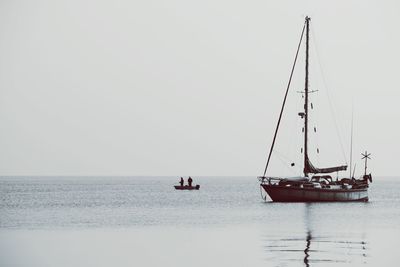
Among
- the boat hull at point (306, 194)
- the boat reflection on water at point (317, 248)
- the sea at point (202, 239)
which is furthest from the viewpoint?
the boat hull at point (306, 194)

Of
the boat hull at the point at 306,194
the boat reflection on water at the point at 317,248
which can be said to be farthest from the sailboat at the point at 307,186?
the boat reflection on water at the point at 317,248

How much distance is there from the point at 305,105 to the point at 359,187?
12191 millimetres

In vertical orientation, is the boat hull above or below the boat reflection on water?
above

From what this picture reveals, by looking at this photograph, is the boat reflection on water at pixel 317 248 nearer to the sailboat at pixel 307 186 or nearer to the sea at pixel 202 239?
the sea at pixel 202 239

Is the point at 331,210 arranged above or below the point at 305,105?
below

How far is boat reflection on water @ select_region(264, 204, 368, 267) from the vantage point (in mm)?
36781

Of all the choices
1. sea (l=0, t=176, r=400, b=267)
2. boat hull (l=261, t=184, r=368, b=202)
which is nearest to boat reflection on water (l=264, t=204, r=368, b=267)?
sea (l=0, t=176, r=400, b=267)

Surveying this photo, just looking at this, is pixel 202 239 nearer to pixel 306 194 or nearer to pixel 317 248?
pixel 317 248

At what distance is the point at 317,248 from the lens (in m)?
42.6

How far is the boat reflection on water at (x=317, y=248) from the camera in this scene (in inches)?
1448

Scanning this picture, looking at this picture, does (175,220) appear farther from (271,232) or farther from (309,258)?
(309,258)

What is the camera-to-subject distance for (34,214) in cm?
8200

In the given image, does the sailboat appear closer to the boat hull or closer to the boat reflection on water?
the boat hull

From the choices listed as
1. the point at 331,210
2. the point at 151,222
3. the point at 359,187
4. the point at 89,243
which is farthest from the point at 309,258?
the point at 359,187
